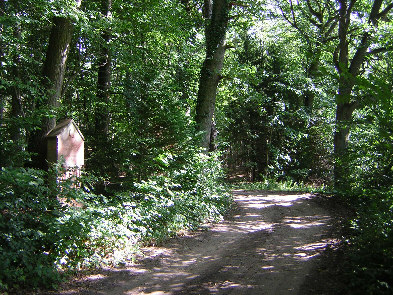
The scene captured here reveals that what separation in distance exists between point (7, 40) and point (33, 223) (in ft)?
14.8

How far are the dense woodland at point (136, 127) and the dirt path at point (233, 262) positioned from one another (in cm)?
56

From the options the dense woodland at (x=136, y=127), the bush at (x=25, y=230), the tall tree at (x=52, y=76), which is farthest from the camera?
the tall tree at (x=52, y=76)

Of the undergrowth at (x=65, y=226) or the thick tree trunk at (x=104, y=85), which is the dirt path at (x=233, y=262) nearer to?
the undergrowth at (x=65, y=226)

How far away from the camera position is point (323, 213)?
12.1 m

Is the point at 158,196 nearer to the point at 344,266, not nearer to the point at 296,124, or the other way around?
the point at 344,266

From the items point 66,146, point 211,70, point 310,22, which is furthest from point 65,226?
point 310,22

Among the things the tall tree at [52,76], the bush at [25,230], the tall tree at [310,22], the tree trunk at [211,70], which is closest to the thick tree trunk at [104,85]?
the tall tree at [52,76]

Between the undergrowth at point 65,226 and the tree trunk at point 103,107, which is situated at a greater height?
the tree trunk at point 103,107

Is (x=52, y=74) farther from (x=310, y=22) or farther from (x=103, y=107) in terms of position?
(x=310, y=22)

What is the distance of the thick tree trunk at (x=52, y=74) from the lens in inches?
332

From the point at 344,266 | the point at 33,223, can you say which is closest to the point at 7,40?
the point at 33,223

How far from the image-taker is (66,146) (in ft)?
25.6

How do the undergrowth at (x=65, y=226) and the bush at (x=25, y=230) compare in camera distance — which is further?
the undergrowth at (x=65, y=226)

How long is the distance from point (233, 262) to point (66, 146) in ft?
14.3
